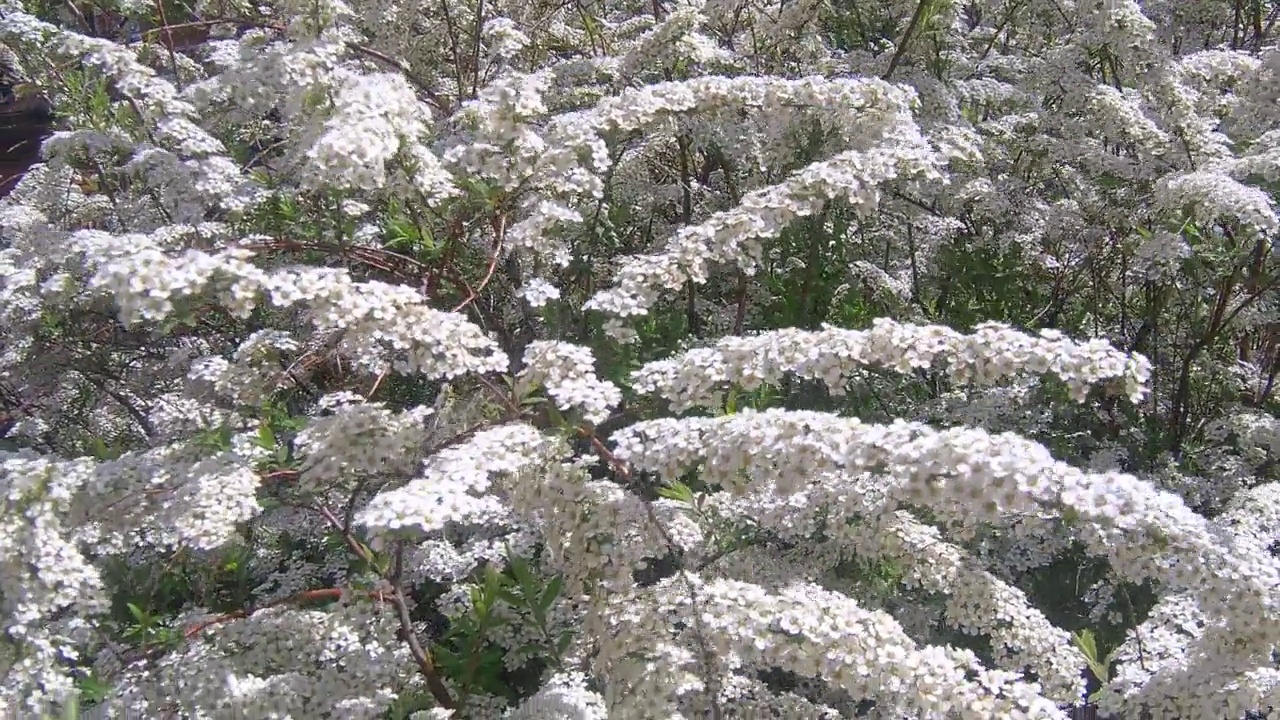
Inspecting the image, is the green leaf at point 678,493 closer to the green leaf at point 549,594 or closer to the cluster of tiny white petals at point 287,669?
the green leaf at point 549,594

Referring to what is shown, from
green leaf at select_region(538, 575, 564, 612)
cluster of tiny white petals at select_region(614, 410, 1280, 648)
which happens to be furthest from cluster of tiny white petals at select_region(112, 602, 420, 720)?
cluster of tiny white petals at select_region(614, 410, 1280, 648)

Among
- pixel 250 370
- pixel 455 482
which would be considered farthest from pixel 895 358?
pixel 250 370

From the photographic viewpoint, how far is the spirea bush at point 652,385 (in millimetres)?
2129

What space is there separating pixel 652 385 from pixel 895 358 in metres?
0.62

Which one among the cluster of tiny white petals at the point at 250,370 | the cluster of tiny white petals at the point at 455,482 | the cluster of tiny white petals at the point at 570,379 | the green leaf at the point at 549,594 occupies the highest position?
the cluster of tiny white petals at the point at 570,379

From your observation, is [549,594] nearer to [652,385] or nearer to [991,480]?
[652,385]

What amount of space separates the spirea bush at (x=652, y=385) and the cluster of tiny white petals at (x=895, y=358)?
12 mm

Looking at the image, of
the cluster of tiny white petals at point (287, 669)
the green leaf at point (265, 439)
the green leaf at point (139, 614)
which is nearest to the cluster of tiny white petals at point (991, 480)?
the cluster of tiny white petals at point (287, 669)

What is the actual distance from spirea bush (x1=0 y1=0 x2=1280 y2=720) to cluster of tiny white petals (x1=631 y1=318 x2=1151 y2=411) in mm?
12

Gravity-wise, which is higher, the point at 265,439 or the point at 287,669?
the point at 265,439

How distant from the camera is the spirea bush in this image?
83.8 inches

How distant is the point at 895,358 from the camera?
2268mm

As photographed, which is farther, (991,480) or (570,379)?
(570,379)

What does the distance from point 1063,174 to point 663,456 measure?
127 inches
